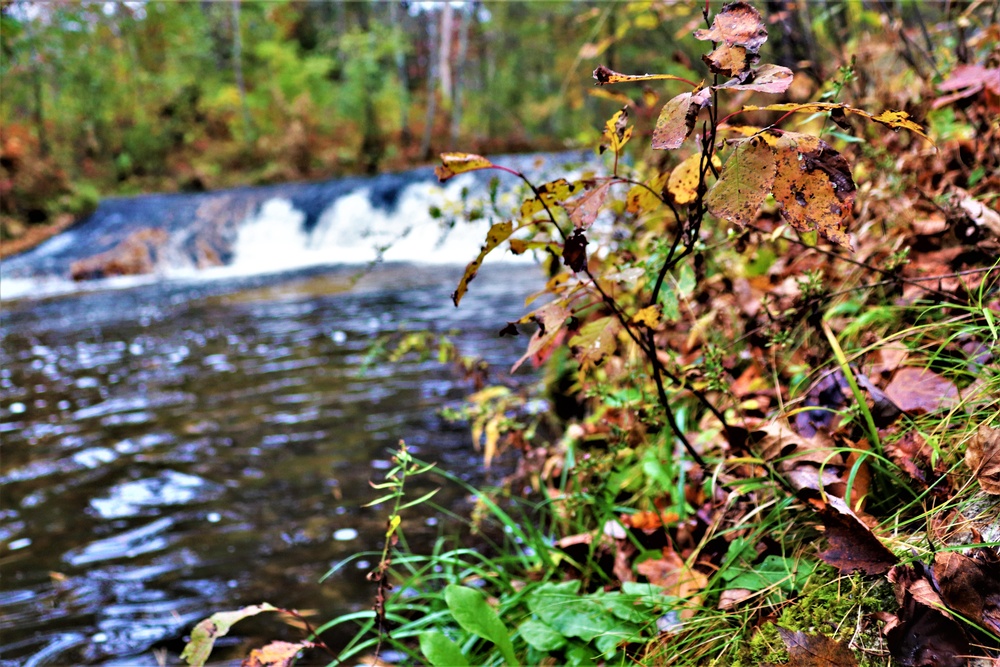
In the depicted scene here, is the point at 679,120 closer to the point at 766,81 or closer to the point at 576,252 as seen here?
the point at 766,81

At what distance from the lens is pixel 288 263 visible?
11.9m

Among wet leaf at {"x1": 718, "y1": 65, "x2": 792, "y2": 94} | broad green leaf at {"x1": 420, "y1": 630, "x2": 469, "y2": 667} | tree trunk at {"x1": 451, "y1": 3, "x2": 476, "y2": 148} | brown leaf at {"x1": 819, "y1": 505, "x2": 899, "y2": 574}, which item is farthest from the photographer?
tree trunk at {"x1": 451, "y1": 3, "x2": 476, "y2": 148}

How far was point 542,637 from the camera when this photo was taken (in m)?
1.28

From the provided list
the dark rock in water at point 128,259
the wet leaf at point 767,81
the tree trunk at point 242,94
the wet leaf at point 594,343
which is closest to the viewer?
the wet leaf at point 767,81

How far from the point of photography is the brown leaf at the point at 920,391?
1188mm

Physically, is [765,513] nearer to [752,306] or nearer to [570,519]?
[570,519]

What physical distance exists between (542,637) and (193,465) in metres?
2.51

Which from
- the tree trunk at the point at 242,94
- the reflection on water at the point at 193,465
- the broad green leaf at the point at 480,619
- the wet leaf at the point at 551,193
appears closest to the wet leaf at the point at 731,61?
the wet leaf at the point at 551,193

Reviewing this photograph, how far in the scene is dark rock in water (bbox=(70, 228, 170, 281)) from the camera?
11.4 m

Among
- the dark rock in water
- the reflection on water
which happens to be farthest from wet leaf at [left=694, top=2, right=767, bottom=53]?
the dark rock in water

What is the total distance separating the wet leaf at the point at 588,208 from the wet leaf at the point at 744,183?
161mm

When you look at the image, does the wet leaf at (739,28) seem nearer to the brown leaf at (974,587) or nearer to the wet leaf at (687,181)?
the wet leaf at (687,181)

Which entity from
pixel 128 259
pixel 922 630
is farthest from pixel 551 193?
pixel 128 259

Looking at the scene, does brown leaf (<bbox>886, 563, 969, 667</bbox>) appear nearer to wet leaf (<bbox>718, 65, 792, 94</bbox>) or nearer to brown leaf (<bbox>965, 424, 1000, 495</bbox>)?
brown leaf (<bbox>965, 424, 1000, 495</bbox>)
